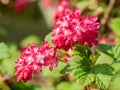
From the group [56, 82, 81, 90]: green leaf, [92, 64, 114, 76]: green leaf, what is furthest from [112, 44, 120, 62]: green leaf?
[56, 82, 81, 90]: green leaf

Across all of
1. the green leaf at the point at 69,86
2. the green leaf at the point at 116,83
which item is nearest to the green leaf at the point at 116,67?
the green leaf at the point at 116,83

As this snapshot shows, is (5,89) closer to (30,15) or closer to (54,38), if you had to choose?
(54,38)

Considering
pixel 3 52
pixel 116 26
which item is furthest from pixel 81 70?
pixel 116 26

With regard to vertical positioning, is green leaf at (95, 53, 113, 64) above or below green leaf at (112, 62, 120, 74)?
above

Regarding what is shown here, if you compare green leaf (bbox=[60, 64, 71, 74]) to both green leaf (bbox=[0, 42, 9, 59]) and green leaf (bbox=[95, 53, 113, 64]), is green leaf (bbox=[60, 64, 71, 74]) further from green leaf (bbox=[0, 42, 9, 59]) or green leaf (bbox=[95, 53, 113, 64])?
green leaf (bbox=[0, 42, 9, 59])

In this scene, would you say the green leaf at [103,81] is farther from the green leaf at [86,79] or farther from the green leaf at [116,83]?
the green leaf at [116,83]

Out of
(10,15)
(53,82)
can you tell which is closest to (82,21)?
(53,82)
